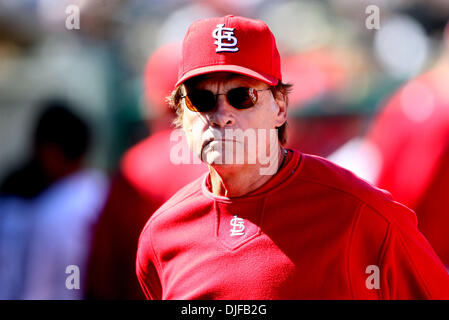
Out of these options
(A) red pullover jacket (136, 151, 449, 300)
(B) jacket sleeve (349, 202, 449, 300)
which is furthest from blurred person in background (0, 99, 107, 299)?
(B) jacket sleeve (349, 202, 449, 300)

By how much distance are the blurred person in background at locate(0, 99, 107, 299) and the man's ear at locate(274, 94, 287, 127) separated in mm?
1410

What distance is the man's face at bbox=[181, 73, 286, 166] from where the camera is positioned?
1.74 m

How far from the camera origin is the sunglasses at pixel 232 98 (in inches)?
69.3

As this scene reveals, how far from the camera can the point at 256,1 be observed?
10.5 ft

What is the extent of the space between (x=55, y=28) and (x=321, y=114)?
164 centimetres

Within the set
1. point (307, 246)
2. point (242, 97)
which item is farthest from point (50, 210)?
point (307, 246)

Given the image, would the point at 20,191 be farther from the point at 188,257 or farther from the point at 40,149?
the point at 188,257

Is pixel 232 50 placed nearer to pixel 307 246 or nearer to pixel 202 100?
pixel 202 100

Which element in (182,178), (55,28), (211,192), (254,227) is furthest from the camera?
(55,28)

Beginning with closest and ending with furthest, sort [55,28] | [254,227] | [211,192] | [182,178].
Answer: [254,227], [211,192], [182,178], [55,28]

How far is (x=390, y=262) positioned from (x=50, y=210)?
1.96m

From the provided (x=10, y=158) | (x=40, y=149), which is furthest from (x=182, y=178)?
(x=10, y=158)

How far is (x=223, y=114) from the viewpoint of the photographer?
1750 millimetres

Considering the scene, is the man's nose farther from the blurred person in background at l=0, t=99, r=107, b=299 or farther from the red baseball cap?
the blurred person in background at l=0, t=99, r=107, b=299
